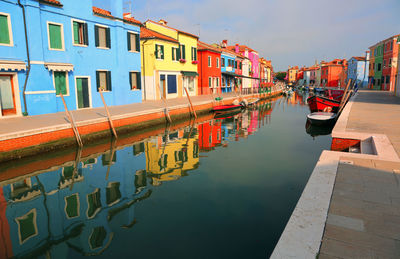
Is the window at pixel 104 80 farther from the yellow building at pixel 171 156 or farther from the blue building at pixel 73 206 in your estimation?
the blue building at pixel 73 206

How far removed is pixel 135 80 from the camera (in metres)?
22.2

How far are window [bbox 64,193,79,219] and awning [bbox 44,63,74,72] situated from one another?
401 inches

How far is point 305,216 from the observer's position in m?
4.25

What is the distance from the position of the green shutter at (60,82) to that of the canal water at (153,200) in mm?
5341

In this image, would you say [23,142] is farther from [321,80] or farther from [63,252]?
[321,80]

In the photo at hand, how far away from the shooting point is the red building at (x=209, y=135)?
1434cm

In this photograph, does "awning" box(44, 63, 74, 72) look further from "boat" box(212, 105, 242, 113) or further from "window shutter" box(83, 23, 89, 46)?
"boat" box(212, 105, 242, 113)

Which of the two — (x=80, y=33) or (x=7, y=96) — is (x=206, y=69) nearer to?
(x=80, y=33)

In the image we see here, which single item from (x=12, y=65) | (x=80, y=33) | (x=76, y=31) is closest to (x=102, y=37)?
(x=80, y=33)

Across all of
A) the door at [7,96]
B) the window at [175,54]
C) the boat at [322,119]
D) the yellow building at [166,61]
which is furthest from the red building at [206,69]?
the door at [7,96]

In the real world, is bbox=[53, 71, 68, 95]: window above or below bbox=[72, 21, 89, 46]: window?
below

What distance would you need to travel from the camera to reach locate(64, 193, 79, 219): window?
22.9ft

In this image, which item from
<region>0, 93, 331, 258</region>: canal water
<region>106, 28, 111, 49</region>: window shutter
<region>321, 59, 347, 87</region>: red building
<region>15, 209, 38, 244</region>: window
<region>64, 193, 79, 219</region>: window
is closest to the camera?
<region>0, 93, 331, 258</region>: canal water

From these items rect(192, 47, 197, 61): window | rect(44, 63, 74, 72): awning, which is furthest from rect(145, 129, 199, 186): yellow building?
rect(192, 47, 197, 61): window
